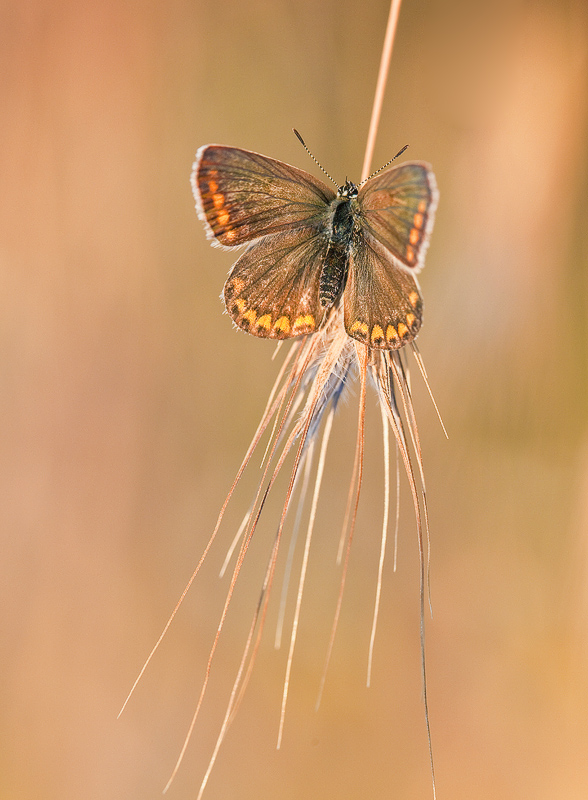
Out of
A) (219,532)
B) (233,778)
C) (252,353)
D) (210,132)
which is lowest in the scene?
(233,778)

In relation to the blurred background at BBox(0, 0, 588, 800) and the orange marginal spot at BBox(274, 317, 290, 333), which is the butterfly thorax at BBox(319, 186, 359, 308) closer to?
the orange marginal spot at BBox(274, 317, 290, 333)

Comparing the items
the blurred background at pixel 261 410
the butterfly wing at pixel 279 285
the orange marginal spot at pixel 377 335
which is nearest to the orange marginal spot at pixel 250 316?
the butterfly wing at pixel 279 285

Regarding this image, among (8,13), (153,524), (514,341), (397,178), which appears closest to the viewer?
Answer: (397,178)

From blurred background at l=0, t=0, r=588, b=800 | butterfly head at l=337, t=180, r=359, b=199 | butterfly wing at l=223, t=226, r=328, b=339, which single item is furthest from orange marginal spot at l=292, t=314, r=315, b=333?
blurred background at l=0, t=0, r=588, b=800

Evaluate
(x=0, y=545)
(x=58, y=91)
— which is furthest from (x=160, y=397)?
(x=58, y=91)

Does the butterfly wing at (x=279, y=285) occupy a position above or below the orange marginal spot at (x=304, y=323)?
above

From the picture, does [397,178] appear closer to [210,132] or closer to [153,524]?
[210,132]

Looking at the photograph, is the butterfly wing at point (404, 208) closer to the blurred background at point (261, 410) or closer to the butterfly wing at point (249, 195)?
the butterfly wing at point (249, 195)
